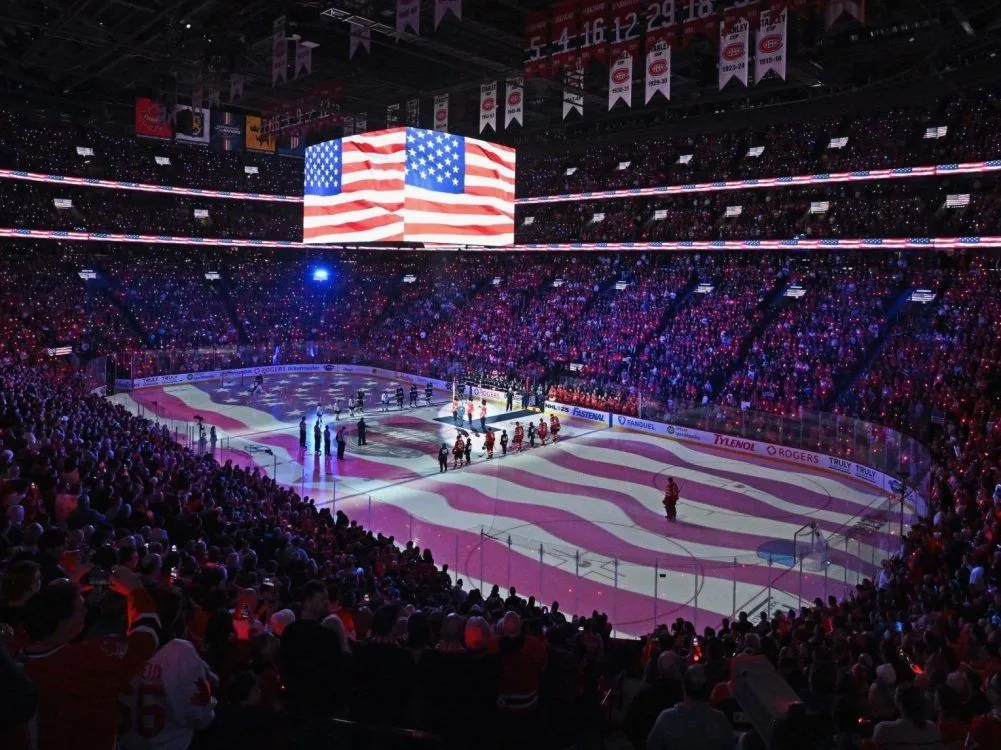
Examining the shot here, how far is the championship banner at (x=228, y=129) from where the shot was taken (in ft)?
130

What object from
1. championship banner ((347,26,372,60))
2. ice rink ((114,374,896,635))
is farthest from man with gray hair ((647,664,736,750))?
championship banner ((347,26,372,60))

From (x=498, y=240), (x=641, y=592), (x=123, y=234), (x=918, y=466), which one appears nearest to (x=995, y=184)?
(x=918, y=466)

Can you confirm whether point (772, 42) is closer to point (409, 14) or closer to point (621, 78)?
point (621, 78)

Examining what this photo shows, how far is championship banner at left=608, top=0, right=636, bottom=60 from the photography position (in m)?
16.4

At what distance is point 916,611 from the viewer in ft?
34.2

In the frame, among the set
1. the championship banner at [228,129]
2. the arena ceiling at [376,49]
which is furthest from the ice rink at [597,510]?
the championship banner at [228,129]

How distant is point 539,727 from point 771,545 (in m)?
15.4

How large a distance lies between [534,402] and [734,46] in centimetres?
2267

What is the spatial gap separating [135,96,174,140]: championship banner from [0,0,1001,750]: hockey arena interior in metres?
0.22

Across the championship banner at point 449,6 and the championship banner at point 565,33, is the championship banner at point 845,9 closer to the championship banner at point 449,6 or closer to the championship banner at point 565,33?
the championship banner at point 565,33

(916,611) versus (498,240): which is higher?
(498,240)

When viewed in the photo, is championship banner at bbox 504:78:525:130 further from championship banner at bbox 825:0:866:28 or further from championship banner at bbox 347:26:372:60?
championship banner at bbox 825:0:866:28

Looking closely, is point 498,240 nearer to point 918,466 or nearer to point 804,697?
point 918,466

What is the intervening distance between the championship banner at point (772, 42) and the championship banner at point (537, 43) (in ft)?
15.1
